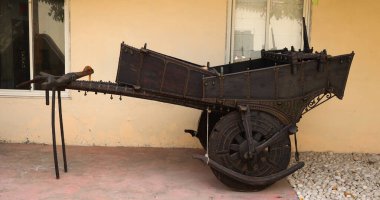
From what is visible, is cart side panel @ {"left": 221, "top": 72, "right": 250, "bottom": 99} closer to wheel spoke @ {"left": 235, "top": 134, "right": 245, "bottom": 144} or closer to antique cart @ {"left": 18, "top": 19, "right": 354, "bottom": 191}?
antique cart @ {"left": 18, "top": 19, "right": 354, "bottom": 191}

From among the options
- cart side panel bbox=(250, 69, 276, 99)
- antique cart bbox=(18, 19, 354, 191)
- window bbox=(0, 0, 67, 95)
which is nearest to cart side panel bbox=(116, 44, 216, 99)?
antique cart bbox=(18, 19, 354, 191)

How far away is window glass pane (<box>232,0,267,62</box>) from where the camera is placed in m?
6.43

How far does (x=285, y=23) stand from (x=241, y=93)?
7.23 ft

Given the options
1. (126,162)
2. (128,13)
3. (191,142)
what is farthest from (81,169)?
(128,13)

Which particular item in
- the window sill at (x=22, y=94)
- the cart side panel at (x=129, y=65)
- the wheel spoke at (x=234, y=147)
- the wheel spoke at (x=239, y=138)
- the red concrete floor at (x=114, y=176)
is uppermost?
the cart side panel at (x=129, y=65)

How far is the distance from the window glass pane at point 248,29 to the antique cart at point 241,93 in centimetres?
167

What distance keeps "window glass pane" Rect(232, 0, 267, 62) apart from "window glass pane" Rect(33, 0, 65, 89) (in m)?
2.63

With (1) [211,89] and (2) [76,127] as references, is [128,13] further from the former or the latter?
(1) [211,89]

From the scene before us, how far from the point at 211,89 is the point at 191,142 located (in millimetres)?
2194

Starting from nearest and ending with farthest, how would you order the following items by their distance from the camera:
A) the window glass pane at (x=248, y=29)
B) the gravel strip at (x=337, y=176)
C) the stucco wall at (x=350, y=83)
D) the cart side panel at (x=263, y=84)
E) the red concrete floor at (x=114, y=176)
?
1. the cart side panel at (x=263, y=84)
2. the red concrete floor at (x=114, y=176)
3. the gravel strip at (x=337, y=176)
4. the stucco wall at (x=350, y=83)
5. the window glass pane at (x=248, y=29)

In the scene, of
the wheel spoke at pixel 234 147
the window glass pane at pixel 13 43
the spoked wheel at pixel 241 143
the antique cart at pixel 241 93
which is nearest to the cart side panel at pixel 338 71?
the antique cart at pixel 241 93

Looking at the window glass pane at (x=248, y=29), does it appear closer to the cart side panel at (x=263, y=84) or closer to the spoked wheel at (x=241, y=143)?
the cart side panel at (x=263, y=84)

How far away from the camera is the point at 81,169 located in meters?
5.61

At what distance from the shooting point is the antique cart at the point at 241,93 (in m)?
4.63
